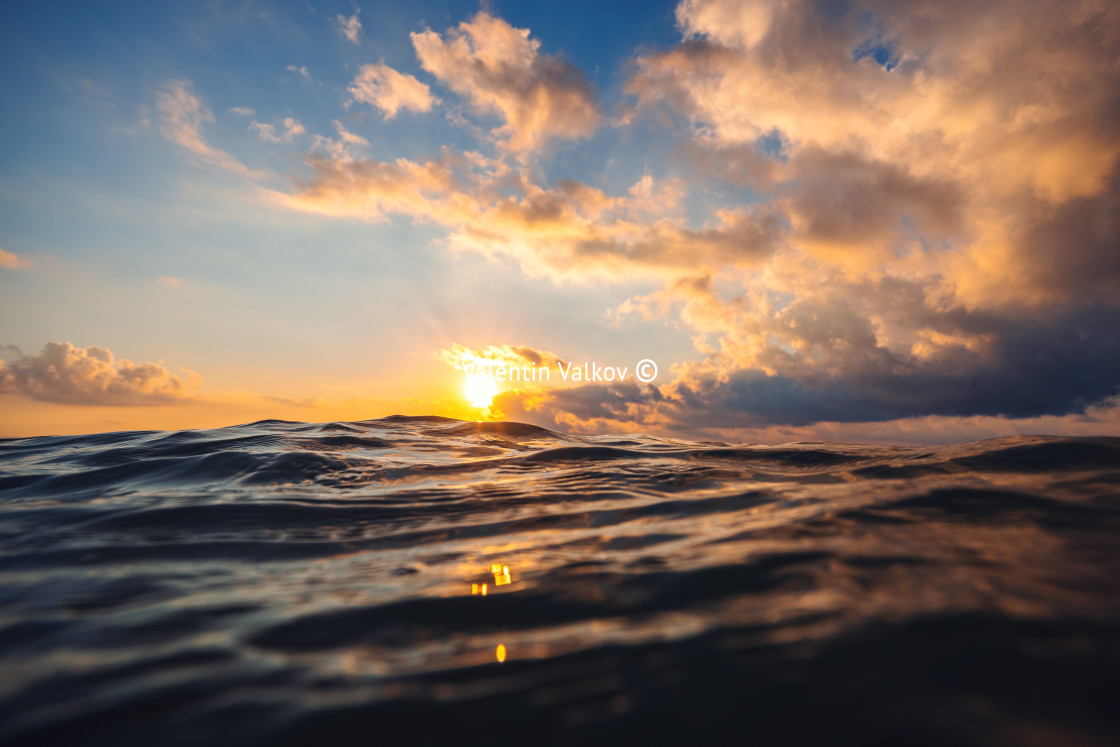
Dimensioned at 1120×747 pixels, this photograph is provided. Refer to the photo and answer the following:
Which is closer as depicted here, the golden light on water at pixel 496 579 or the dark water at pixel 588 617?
the dark water at pixel 588 617

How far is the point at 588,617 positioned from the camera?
2596 millimetres

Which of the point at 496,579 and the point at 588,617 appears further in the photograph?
the point at 496,579

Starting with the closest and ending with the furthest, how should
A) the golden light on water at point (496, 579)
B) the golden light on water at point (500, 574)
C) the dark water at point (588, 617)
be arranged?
the dark water at point (588, 617)
the golden light on water at point (496, 579)
the golden light on water at point (500, 574)

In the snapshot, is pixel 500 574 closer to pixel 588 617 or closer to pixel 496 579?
pixel 496 579

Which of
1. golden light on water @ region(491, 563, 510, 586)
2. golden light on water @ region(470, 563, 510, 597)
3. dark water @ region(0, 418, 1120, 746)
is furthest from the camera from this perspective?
golden light on water @ region(491, 563, 510, 586)

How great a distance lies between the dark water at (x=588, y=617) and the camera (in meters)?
1.78

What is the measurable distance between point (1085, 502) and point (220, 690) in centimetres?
607

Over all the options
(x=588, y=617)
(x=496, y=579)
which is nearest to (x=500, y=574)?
(x=496, y=579)

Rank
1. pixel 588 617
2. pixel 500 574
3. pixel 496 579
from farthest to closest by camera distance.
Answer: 1. pixel 500 574
2. pixel 496 579
3. pixel 588 617

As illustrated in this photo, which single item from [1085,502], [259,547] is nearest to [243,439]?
[259,547]

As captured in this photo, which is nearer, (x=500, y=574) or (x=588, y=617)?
(x=588, y=617)

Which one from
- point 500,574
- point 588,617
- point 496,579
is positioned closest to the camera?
point 588,617

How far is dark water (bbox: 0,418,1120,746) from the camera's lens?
1.78 meters

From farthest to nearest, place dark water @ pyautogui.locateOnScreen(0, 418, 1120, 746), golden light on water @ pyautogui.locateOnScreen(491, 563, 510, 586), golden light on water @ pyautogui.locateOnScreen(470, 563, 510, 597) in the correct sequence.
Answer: golden light on water @ pyautogui.locateOnScreen(491, 563, 510, 586) < golden light on water @ pyautogui.locateOnScreen(470, 563, 510, 597) < dark water @ pyautogui.locateOnScreen(0, 418, 1120, 746)
